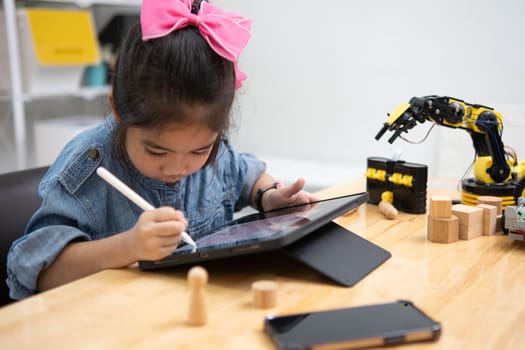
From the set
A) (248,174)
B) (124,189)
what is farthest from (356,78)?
(124,189)

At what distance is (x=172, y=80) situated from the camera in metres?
0.79

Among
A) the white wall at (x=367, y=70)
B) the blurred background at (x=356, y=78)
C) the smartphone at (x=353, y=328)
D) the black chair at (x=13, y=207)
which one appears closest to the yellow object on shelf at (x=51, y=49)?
the blurred background at (x=356, y=78)

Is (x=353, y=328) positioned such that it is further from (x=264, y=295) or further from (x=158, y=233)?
(x=158, y=233)

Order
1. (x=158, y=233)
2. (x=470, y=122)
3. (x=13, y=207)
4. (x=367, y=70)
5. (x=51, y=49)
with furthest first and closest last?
(x=367, y=70) < (x=51, y=49) < (x=470, y=122) < (x=13, y=207) < (x=158, y=233)

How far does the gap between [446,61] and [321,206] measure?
1110 mm

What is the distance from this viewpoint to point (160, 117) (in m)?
0.79

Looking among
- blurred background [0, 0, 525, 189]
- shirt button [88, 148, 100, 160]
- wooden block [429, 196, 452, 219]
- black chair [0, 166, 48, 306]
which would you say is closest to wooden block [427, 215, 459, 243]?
wooden block [429, 196, 452, 219]

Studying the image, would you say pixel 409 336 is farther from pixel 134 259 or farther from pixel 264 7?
pixel 264 7

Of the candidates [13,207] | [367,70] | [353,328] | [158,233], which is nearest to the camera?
[353,328]

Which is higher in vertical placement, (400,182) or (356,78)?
(356,78)

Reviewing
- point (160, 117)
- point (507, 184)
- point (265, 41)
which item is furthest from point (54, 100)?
point (507, 184)

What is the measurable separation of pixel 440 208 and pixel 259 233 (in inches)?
12.9

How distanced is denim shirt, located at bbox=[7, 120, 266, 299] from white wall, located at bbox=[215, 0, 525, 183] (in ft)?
2.62

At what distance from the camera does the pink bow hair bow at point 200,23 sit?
0.80 meters
